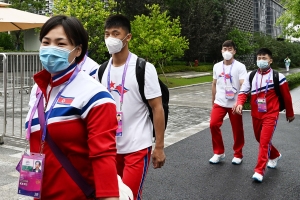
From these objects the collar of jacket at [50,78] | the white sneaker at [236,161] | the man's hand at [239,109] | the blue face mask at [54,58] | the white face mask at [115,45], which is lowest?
the white sneaker at [236,161]

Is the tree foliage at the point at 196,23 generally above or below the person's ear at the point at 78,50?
above

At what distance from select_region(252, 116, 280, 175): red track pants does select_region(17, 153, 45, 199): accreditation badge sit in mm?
4397

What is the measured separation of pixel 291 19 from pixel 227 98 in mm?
22375

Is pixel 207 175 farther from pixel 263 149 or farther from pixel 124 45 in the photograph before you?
pixel 124 45

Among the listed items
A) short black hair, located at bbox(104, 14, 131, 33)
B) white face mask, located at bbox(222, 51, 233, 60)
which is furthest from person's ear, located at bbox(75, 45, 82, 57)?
white face mask, located at bbox(222, 51, 233, 60)

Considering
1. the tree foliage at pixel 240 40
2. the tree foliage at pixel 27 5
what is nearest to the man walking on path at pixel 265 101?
the tree foliage at pixel 27 5

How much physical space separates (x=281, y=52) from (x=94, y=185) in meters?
57.2

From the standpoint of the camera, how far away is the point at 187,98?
17.7 meters

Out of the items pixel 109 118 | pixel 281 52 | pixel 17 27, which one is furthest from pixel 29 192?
pixel 281 52

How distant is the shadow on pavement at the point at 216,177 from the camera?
5.38 meters

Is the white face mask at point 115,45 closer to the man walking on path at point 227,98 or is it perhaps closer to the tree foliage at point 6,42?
the man walking on path at point 227,98

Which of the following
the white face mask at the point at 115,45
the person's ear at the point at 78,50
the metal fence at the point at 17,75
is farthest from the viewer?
the metal fence at the point at 17,75

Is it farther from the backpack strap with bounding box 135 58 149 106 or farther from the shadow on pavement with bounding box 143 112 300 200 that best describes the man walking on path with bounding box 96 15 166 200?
the shadow on pavement with bounding box 143 112 300 200

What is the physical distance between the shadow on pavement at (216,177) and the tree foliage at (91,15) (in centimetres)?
1361
